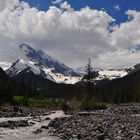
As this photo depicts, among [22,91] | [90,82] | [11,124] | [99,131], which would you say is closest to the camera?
[99,131]

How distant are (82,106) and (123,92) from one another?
323 ft

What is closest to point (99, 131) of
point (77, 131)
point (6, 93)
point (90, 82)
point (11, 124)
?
point (77, 131)

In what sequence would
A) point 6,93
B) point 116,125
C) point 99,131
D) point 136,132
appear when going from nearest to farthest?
1. point 136,132
2. point 99,131
3. point 116,125
4. point 6,93

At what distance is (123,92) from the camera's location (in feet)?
554

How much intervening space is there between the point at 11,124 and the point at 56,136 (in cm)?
1119

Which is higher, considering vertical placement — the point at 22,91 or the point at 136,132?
the point at 22,91

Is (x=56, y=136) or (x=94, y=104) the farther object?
(x=94, y=104)

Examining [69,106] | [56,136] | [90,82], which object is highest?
[90,82]

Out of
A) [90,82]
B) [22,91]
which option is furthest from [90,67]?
[22,91]

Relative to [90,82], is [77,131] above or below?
below

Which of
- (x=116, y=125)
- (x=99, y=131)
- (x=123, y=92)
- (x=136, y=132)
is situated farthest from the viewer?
(x=123, y=92)

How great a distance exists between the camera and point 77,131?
34000 millimetres

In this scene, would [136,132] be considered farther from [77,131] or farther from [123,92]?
[123,92]

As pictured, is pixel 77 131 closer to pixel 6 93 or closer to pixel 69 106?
pixel 69 106
